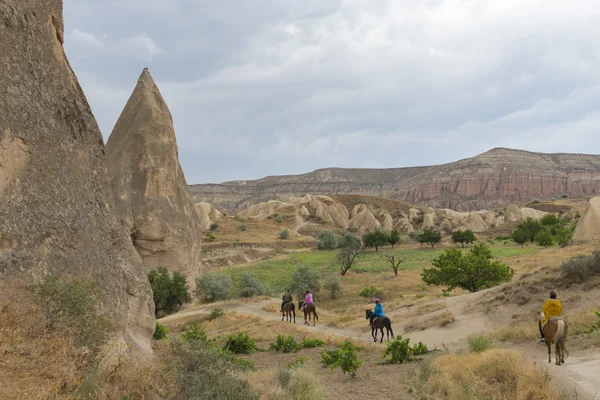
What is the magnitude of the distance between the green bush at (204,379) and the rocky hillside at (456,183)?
149 meters

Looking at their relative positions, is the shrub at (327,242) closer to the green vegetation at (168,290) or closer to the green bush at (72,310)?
the green vegetation at (168,290)

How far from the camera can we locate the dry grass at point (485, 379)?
6402mm

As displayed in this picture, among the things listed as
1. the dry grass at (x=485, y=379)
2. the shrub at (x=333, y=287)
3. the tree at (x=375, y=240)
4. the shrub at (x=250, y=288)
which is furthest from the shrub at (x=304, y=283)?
the tree at (x=375, y=240)

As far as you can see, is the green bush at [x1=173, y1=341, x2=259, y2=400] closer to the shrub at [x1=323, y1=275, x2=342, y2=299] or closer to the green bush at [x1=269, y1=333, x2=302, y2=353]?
the green bush at [x1=269, y1=333, x2=302, y2=353]

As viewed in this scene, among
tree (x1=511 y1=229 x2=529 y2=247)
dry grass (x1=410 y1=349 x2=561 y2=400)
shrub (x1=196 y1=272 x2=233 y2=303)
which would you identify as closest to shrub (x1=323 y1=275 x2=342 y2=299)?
shrub (x1=196 y1=272 x2=233 y2=303)

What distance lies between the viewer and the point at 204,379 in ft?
18.4

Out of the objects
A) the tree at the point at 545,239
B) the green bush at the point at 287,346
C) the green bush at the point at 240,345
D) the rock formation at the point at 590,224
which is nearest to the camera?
the green bush at the point at 287,346

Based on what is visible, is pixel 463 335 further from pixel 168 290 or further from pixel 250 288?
pixel 250 288

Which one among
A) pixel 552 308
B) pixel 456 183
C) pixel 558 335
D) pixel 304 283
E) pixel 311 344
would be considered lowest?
pixel 304 283

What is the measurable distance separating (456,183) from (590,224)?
122048mm

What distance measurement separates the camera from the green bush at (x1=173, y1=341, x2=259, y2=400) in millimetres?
5242

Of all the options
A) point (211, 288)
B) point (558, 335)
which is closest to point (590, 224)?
point (211, 288)

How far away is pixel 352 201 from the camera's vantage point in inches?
4139

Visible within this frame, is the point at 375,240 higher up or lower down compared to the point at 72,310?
lower down
